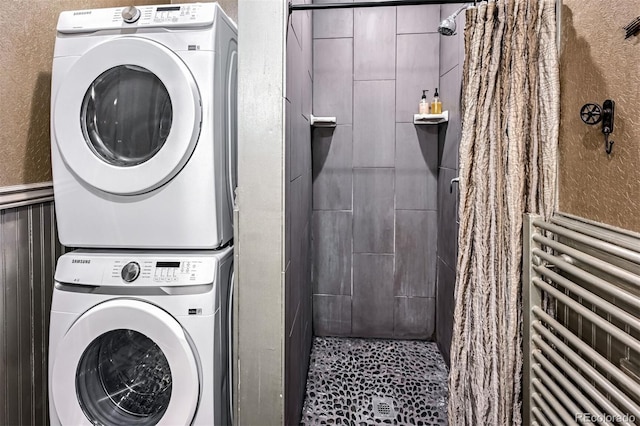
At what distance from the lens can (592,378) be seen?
3.36ft

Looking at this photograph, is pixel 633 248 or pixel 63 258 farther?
pixel 63 258

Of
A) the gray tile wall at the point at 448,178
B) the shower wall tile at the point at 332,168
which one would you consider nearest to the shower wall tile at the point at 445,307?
the gray tile wall at the point at 448,178

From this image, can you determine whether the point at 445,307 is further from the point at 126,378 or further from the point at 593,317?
the point at 126,378

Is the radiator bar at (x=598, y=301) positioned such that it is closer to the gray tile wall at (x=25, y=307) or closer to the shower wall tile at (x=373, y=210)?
the shower wall tile at (x=373, y=210)

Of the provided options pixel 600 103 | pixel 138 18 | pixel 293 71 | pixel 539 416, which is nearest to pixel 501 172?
pixel 600 103

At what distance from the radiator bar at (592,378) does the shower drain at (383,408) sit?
3.49 ft

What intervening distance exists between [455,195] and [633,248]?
1.43m

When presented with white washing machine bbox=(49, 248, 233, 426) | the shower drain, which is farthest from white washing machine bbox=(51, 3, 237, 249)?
the shower drain

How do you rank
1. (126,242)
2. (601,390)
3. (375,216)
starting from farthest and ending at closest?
(375,216) < (126,242) < (601,390)

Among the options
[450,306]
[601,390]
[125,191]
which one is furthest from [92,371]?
[450,306]

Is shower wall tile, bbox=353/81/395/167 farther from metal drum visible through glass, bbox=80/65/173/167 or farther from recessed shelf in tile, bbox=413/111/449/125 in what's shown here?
metal drum visible through glass, bbox=80/65/173/167

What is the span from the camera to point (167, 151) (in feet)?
4.86

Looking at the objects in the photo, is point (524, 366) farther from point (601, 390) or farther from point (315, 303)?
point (315, 303)

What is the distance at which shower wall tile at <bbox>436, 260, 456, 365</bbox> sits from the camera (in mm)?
2379
